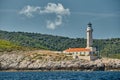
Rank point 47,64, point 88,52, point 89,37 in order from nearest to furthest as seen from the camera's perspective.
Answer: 1. point 47,64
2. point 88,52
3. point 89,37

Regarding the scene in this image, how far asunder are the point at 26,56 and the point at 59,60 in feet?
51.4

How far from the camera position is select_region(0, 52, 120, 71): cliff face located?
16425 centimetres

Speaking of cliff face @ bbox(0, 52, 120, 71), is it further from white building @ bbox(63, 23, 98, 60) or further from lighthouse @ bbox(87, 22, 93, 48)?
lighthouse @ bbox(87, 22, 93, 48)

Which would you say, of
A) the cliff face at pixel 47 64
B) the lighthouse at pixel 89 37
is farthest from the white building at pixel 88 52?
the cliff face at pixel 47 64

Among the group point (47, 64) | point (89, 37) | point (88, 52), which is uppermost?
point (89, 37)

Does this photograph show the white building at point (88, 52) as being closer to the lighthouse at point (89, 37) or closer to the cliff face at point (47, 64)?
the lighthouse at point (89, 37)

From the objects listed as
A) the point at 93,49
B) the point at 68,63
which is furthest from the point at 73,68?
the point at 93,49

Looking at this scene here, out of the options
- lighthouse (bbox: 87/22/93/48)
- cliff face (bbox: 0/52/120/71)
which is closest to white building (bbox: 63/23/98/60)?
lighthouse (bbox: 87/22/93/48)

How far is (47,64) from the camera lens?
166 metres

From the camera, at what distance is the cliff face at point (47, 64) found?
164250 mm

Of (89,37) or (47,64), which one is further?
(89,37)

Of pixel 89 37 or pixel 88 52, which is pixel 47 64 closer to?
pixel 88 52

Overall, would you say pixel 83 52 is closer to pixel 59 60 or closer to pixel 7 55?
pixel 59 60

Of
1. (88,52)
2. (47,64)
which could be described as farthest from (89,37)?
(47,64)
